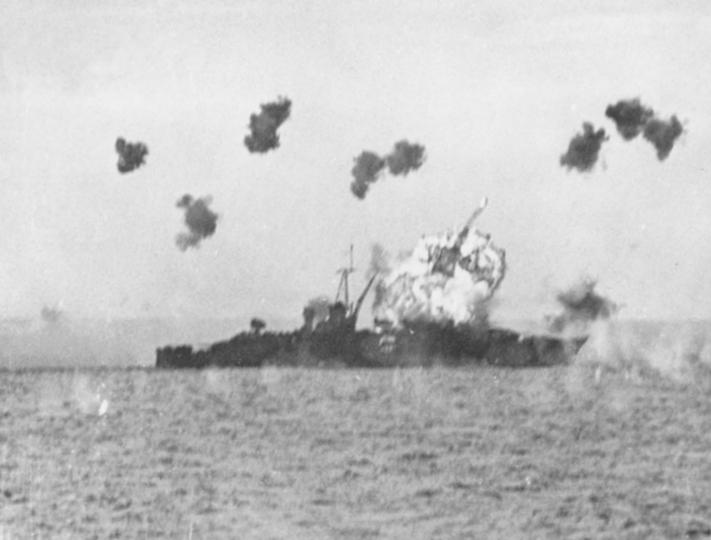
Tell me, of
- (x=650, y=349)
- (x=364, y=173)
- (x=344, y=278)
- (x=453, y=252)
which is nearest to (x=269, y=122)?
(x=364, y=173)

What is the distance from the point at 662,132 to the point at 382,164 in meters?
1.34

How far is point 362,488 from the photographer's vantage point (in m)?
7.40

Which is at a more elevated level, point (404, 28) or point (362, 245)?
point (404, 28)

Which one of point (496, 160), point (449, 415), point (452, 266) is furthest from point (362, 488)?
point (496, 160)

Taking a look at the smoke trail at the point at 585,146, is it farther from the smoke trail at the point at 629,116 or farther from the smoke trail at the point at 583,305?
the smoke trail at the point at 583,305

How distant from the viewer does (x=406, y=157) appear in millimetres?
7422

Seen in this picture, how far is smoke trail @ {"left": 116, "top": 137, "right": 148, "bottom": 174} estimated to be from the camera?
7.46m

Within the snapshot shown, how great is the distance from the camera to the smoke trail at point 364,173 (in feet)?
24.3

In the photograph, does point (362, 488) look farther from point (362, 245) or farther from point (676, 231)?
point (676, 231)

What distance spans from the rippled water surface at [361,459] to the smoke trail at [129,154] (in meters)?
1.04

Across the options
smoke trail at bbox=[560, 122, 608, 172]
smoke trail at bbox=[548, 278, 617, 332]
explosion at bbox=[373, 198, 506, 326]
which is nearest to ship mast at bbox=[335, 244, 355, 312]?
explosion at bbox=[373, 198, 506, 326]

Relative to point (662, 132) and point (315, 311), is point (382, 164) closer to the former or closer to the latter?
point (315, 311)

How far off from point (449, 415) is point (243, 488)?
1.07 m

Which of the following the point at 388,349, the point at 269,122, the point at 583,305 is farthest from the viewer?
the point at 388,349
